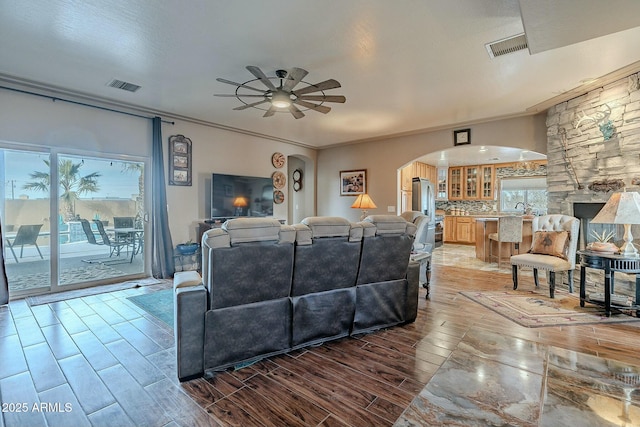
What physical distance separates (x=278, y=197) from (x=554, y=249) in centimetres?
506

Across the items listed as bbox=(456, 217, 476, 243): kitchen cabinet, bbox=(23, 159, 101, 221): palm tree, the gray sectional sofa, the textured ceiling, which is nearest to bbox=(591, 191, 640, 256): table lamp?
the textured ceiling

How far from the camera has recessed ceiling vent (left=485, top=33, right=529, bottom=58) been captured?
272cm

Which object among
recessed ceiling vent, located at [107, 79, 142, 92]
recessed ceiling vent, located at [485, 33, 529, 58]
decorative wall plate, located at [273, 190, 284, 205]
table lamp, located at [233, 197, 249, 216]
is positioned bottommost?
table lamp, located at [233, 197, 249, 216]

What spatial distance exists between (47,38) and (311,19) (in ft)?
8.01

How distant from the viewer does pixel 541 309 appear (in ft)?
11.2

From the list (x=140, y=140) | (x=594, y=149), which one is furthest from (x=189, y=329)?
(x=594, y=149)

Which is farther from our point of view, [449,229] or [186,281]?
[449,229]

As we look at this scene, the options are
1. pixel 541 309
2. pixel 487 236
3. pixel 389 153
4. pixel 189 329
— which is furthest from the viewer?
pixel 389 153

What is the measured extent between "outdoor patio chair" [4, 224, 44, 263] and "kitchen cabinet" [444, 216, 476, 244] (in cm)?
950

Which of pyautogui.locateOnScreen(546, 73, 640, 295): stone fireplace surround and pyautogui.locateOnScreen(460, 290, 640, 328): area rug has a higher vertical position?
pyautogui.locateOnScreen(546, 73, 640, 295): stone fireplace surround

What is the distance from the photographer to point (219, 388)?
1921mm

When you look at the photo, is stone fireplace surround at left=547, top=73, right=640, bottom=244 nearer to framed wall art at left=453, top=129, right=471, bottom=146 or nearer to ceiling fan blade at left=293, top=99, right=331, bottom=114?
framed wall art at left=453, top=129, right=471, bottom=146

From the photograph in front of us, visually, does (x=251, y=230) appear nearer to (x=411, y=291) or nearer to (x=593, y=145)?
(x=411, y=291)

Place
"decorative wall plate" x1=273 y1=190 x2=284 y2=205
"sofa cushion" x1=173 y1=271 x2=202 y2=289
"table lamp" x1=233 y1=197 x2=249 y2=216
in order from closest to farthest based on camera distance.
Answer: "sofa cushion" x1=173 y1=271 x2=202 y2=289 < "table lamp" x1=233 y1=197 x2=249 y2=216 < "decorative wall plate" x1=273 y1=190 x2=284 y2=205
